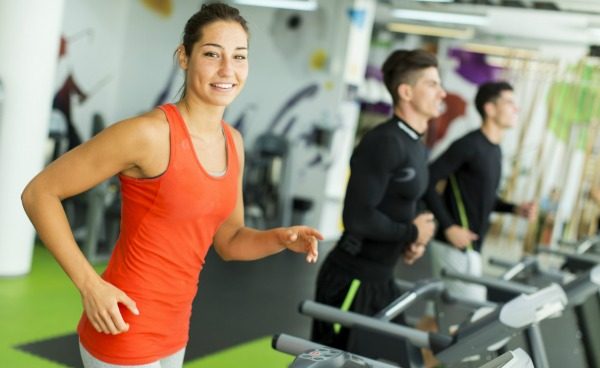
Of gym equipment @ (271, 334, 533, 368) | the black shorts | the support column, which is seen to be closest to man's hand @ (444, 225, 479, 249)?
the black shorts

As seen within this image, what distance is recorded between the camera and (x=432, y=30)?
12914 mm

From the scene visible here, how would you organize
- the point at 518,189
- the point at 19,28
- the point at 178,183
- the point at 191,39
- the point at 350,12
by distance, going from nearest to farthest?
the point at 178,183 < the point at 191,39 < the point at 19,28 < the point at 350,12 < the point at 518,189

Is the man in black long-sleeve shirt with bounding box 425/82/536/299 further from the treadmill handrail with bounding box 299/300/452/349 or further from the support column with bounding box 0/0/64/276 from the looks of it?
the support column with bounding box 0/0/64/276

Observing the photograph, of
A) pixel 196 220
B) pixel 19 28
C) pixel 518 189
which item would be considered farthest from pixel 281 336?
pixel 518 189

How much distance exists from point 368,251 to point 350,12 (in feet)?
22.6

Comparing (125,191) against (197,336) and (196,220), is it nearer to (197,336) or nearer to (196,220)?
(196,220)

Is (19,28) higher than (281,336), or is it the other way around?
Result: (19,28)

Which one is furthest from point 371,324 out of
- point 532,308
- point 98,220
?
point 98,220

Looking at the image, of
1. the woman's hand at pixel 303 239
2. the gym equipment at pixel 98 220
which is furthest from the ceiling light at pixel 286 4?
the woman's hand at pixel 303 239

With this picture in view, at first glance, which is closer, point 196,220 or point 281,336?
point 196,220

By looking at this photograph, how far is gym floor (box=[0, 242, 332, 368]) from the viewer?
436 centimetres

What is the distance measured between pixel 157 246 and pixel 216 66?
1.44 feet

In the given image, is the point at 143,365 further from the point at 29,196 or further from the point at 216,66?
the point at 216,66

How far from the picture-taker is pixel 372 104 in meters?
13.4
